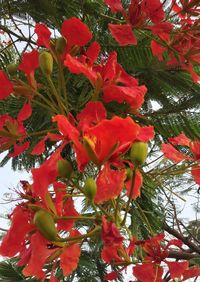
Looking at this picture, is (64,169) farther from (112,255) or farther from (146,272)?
(146,272)

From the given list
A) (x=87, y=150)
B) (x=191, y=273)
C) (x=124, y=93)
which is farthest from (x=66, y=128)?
(x=191, y=273)

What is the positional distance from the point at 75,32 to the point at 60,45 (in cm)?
3

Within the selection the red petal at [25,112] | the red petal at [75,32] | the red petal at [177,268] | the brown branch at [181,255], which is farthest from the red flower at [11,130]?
the brown branch at [181,255]

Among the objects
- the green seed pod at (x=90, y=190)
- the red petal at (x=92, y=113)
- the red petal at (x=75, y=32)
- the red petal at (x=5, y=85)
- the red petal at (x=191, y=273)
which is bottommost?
the red petal at (x=191, y=273)

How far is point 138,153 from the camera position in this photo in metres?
0.53

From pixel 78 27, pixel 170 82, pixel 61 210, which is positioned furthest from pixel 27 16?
pixel 61 210

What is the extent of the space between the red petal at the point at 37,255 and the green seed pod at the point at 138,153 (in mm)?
131

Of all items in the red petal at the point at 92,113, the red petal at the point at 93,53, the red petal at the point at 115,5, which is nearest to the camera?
the red petal at the point at 92,113

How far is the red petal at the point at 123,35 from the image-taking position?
793 millimetres

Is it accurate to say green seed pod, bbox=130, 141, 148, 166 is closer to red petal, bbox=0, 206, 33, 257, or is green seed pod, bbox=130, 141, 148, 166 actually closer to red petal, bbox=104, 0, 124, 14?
red petal, bbox=0, 206, 33, 257

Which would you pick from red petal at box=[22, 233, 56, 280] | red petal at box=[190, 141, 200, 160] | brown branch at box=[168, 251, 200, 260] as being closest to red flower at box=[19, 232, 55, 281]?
red petal at box=[22, 233, 56, 280]

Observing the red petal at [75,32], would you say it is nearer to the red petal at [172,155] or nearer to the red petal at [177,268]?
the red petal at [172,155]

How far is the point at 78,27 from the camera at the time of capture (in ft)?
2.17

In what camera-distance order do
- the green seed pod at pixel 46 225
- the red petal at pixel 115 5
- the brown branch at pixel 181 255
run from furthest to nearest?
the brown branch at pixel 181 255
the red petal at pixel 115 5
the green seed pod at pixel 46 225
